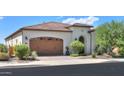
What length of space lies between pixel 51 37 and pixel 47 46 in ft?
3.28

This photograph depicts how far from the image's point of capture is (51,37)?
80.0ft

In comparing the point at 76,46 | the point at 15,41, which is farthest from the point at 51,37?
the point at 15,41

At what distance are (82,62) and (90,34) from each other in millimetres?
4201

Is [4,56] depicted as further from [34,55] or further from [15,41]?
[34,55]

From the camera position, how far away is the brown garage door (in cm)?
2359

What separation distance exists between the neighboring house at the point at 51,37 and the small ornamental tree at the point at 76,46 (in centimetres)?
36

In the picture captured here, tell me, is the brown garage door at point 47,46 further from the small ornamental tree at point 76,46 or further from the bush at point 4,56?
the bush at point 4,56

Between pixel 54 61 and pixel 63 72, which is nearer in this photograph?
pixel 63 72

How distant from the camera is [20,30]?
23000 millimetres

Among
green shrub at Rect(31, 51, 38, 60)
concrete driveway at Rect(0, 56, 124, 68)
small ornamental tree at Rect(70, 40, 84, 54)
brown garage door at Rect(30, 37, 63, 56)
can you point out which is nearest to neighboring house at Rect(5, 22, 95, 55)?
brown garage door at Rect(30, 37, 63, 56)

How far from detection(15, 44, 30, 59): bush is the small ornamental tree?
3.97m

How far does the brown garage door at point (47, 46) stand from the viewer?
23.6 metres

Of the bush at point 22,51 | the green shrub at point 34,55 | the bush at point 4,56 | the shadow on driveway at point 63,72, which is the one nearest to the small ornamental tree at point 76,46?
the green shrub at point 34,55
